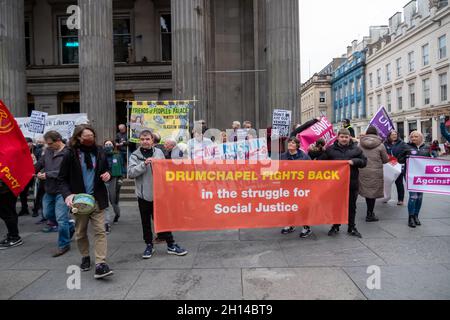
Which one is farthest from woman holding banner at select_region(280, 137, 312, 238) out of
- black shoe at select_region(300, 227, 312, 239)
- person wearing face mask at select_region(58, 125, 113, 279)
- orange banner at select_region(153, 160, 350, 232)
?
person wearing face mask at select_region(58, 125, 113, 279)

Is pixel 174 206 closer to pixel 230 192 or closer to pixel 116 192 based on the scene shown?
pixel 230 192

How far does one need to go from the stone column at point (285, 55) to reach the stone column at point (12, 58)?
9300 millimetres

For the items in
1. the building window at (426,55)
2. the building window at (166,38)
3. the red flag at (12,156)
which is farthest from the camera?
the building window at (426,55)

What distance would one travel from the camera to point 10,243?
6.35 metres

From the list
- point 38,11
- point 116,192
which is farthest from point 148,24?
point 116,192

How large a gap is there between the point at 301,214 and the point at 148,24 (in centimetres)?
1458

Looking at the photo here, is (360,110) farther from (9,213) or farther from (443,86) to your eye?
(9,213)

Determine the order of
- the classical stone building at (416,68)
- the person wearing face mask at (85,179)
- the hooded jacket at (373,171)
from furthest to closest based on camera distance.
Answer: the classical stone building at (416,68)
the hooded jacket at (373,171)
the person wearing face mask at (85,179)

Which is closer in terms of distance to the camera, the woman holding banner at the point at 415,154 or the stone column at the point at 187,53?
the woman holding banner at the point at 415,154

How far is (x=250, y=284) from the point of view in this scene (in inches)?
177

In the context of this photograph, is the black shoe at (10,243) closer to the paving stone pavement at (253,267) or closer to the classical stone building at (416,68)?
the paving stone pavement at (253,267)

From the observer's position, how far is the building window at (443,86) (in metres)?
38.2

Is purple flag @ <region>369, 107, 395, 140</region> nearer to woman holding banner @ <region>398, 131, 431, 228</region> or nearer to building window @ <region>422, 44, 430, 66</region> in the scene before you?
woman holding banner @ <region>398, 131, 431, 228</region>

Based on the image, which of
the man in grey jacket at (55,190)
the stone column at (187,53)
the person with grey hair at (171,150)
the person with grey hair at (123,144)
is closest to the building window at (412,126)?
A: the stone column at (187,53)
